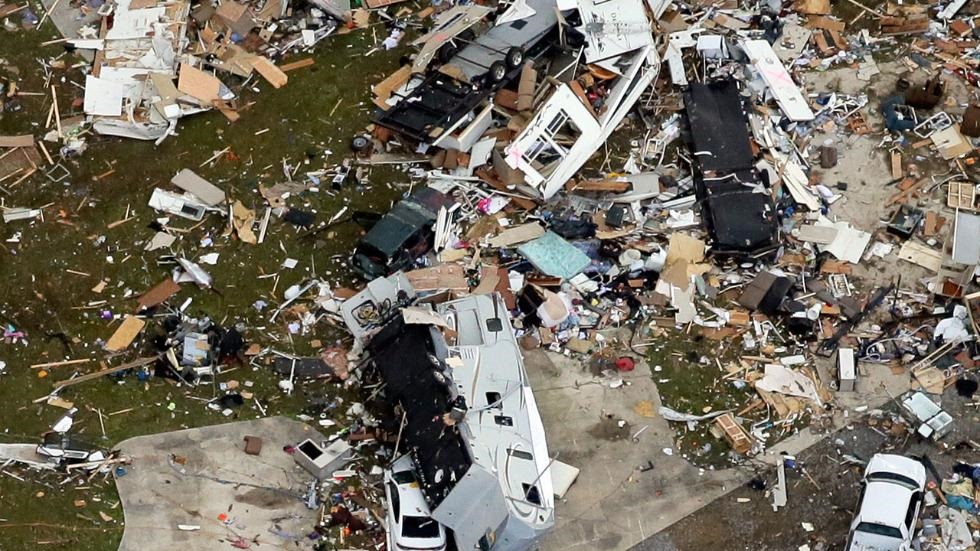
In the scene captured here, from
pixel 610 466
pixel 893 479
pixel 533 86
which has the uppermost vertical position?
pixel 533 86

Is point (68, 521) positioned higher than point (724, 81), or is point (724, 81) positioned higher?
point (724, 81)

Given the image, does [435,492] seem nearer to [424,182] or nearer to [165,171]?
[424,182]

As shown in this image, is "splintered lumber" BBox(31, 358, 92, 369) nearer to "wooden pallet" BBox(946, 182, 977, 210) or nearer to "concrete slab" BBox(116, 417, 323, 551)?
"concrete slab" BBox(116, 417, 323, 551)

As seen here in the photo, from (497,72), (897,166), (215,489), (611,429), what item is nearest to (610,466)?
(611,429)

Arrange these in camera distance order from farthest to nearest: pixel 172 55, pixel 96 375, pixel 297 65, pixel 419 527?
pixel 297 65 → pixel 172 55 → pixel 96 375 → pixel 419 527

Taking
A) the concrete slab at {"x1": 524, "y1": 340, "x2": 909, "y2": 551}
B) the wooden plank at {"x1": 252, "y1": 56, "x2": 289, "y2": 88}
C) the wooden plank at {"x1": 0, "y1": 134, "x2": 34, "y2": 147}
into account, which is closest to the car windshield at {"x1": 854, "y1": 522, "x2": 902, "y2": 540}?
the concrete slab at {"x1": 524, "y1": 340, "x2": 909, "y2": 551}

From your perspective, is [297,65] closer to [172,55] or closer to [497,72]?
[172,55]

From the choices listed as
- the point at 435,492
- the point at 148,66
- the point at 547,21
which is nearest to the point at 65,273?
the point at 148,66
